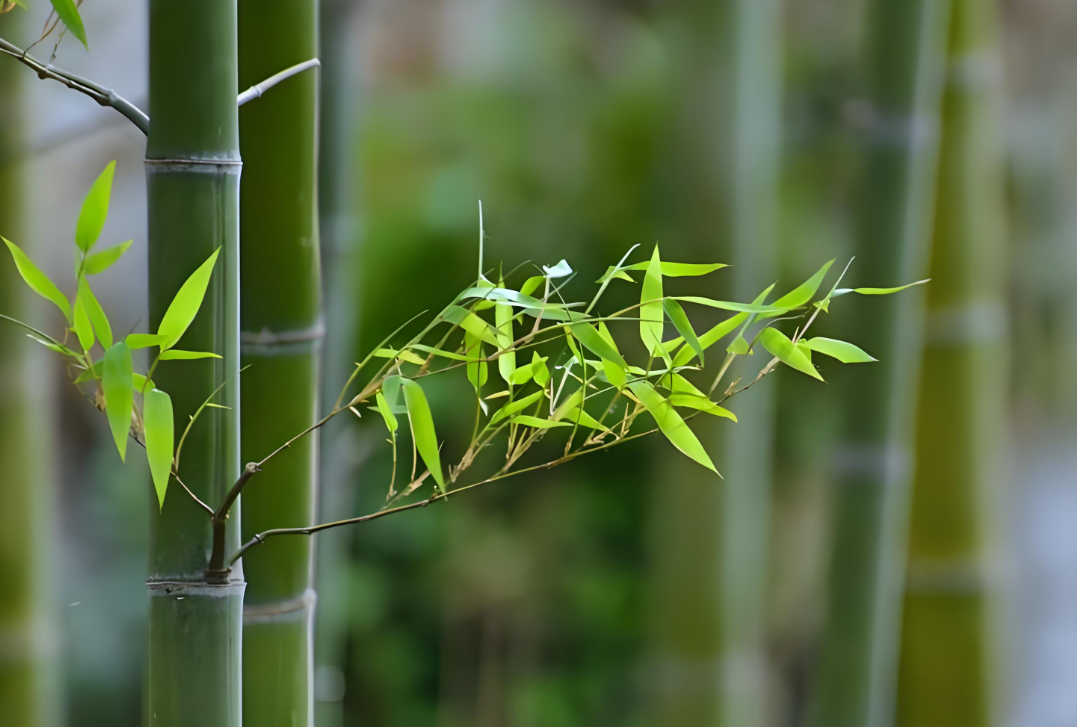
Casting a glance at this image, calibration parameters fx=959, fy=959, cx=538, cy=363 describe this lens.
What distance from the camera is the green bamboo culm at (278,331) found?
0.37 metres

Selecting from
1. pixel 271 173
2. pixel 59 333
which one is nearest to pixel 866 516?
pixel 271 173

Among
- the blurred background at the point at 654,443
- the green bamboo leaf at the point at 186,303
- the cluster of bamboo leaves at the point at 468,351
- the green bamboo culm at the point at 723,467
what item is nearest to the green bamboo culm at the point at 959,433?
the blurred background at the point at 654,443

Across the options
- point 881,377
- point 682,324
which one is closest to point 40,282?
point 682,324

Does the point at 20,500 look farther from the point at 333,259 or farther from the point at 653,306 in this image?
the point at 653,306

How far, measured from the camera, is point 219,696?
271 millimetres

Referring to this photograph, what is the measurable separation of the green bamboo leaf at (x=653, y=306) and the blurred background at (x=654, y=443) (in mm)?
337

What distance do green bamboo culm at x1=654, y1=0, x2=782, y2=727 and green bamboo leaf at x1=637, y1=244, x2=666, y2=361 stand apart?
1.04ft

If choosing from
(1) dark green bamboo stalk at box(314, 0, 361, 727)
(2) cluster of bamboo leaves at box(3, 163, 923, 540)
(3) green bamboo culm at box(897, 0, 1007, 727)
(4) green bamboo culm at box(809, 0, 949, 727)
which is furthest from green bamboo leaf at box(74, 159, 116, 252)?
(3) green bamboo culm at box(897, 0, 1007, 727)

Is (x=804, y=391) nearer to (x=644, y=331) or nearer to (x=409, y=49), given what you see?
(x=409, y=49)

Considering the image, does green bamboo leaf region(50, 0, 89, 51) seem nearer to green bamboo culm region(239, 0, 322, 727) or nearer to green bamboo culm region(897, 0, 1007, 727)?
green bamboo culm region(239, 0, 322, 727)

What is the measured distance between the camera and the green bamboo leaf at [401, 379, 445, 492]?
229 millimetres

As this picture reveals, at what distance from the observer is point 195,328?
27 cm

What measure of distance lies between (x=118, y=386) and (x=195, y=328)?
0.25ft

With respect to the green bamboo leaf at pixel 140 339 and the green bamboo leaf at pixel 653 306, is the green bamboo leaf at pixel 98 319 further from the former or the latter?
the green bamboo leaf at pixel 653 306
